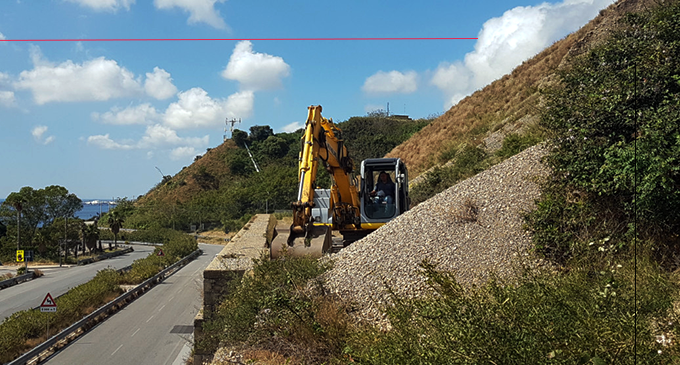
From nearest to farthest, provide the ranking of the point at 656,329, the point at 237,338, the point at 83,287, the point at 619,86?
the point at 656,329
the point at 237,338
the point at 619,86
the point at 83,287

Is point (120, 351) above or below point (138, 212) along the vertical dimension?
below

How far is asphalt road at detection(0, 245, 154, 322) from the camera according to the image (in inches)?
1103

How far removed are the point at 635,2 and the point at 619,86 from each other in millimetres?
29215

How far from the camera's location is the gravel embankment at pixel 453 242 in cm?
866

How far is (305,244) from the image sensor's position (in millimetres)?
12266

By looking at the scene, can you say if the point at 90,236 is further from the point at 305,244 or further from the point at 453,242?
the point at 453,242

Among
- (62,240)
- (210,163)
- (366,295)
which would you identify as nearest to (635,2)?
(366,295)

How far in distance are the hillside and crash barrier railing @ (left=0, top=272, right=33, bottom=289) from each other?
2929cm

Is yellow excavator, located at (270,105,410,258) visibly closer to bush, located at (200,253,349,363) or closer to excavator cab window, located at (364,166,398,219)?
excavator cab window, located at (364,166,398,219)

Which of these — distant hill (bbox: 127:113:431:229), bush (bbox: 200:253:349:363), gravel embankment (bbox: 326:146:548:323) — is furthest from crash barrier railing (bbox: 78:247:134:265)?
gravel embankment (bbox: 326:146:548:323)

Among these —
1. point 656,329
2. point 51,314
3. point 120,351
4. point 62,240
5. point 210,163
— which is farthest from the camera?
point 210,163

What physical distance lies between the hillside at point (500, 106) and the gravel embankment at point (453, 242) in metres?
15.0

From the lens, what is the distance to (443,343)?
398cm

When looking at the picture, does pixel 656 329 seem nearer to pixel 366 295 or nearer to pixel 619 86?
pixel 366 295
